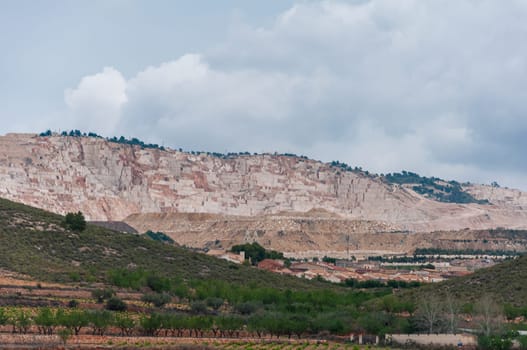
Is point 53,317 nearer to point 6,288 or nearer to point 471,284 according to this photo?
point 6,288

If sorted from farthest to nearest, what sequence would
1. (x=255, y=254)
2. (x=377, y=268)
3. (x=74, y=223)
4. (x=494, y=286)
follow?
(x=377, y=268) < (x=255, y=254) < (x=74, y=223) < (x=494, y=286)

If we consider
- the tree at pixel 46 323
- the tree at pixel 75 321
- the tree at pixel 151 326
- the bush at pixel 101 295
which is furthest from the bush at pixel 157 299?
the tree at pixel 46 323

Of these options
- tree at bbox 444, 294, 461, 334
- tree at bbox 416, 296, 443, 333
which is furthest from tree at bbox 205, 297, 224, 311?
tree at bbox 444, 294, 461, 334

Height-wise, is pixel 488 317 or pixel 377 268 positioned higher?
pixel 377 268

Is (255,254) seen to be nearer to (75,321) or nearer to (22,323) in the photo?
(75,321)

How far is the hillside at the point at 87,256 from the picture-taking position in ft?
317

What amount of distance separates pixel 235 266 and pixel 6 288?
128 ft

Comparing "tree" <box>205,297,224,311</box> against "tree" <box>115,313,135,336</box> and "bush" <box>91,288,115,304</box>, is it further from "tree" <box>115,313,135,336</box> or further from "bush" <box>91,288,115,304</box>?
"tree" <box>115,313,135,336</box>

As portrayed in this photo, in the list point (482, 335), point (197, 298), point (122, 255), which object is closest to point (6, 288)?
point (197, 298)

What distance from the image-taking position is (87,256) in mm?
105188

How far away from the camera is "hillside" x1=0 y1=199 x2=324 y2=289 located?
96.6 metres

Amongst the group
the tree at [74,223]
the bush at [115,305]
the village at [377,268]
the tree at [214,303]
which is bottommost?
the bush at [115,305]

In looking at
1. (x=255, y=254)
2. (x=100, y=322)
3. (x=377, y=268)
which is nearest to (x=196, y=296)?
(x=100, y=322)

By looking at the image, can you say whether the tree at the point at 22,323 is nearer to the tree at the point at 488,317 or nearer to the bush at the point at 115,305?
the bush at the point at 115,305
